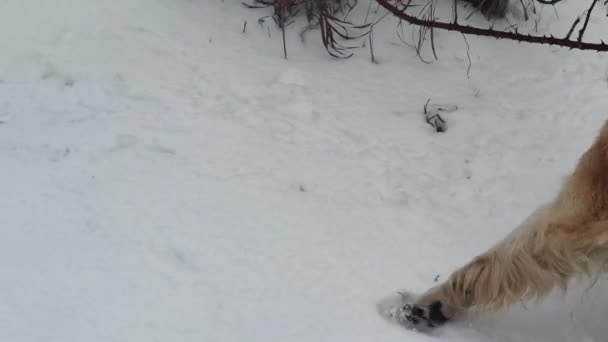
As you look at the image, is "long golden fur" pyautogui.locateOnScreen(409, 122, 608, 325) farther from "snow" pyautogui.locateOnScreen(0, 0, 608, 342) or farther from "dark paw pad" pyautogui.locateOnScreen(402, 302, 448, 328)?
"snow" pyautogui.locateOnScreen(0, 0, 608, 342)

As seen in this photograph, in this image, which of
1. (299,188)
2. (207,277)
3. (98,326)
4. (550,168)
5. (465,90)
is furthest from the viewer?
(465,90)

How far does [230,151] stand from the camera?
3346mm

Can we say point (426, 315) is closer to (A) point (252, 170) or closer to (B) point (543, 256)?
(B) point (543, 256)

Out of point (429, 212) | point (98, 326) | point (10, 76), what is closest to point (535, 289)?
point (429, 212)

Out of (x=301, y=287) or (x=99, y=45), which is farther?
(x=99, y=45)

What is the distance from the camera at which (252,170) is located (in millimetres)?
3260

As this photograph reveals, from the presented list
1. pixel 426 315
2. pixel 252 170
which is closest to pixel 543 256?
pixel 426 315

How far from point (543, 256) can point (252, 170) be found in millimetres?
1439

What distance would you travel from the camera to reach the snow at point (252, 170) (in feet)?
8.35

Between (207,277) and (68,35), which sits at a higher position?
Answer: (68,35)

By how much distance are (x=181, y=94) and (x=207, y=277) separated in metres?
1.33

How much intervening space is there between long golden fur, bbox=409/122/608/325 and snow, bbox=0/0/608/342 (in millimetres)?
133

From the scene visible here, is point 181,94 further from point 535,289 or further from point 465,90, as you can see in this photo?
point 535,289

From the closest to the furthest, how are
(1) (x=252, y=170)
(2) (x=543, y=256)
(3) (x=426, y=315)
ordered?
(2) (x=543, y=256) < (3) (x=426, y=315) < (1) (x=252, y=170)
